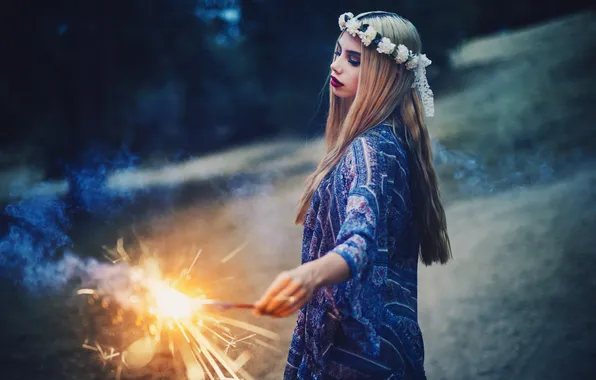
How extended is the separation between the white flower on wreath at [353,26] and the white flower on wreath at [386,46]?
0.29 ft

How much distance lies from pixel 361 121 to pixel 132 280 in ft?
6.73

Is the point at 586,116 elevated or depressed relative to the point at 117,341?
elevated

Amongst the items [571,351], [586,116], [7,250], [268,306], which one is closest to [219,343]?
[7,250]

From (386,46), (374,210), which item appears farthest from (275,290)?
(386,46)

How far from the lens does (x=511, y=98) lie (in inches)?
150

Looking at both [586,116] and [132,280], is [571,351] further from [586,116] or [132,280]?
[132,280]

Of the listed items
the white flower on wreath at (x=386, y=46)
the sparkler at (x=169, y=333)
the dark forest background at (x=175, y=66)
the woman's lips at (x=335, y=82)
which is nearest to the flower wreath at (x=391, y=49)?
the white flower on wreath at (x=386, y=46)

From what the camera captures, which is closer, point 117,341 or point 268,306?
point 268,306

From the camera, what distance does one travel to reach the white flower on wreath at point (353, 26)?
1422mm

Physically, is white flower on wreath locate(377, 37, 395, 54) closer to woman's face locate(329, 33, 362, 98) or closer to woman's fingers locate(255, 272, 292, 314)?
woman's face locate(329, 33, 362, 98)

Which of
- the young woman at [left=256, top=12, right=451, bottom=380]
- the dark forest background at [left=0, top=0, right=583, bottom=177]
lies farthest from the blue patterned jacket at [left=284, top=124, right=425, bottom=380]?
the dark forest background at [left=0, top=0, right=583, bottom=177]

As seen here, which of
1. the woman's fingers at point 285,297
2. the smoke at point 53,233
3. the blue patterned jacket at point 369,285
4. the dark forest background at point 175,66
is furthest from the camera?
the dark forest background at point 175,66

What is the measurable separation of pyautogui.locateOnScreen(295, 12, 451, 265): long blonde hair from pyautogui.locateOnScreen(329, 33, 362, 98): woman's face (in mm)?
34

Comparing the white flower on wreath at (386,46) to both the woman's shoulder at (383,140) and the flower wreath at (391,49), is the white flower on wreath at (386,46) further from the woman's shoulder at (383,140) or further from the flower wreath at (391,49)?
the woman's shoulder at (383,140)
